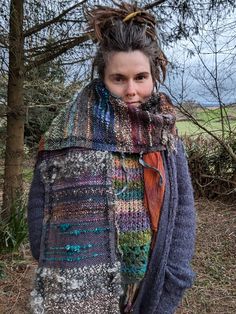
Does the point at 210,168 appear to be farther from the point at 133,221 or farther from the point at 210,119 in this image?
the point at 133,221

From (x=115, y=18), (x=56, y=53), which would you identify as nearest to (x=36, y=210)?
(x=115, y=18)

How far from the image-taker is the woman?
1270 mm

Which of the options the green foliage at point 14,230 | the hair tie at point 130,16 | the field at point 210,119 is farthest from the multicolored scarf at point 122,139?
the field at point 210,119

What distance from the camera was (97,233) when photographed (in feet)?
4.22

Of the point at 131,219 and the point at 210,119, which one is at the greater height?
the point at 210,119

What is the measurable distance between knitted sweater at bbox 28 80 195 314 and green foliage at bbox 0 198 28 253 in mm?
2940

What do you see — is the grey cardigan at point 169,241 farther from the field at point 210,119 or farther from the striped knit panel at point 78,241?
the field at point 210,119

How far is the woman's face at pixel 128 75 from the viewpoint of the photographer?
4.49 ft

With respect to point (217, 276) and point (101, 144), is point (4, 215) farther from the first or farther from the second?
point (101, 144)

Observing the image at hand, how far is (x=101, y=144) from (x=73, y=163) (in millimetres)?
105

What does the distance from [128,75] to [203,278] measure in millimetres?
3031

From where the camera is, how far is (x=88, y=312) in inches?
49.0

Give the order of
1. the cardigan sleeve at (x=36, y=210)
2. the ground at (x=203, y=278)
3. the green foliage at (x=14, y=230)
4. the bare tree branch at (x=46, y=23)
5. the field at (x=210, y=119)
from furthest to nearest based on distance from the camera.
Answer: the field at (x=210, y=119) → the green foliage at (x=14, y=230) → the bare tree branch at (x=46, y=23) → the ground at (x=203, y=278) → the cardigan sleeve at (x=36, y=210)

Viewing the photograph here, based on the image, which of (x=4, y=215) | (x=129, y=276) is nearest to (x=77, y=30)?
(x=4, y=215)
